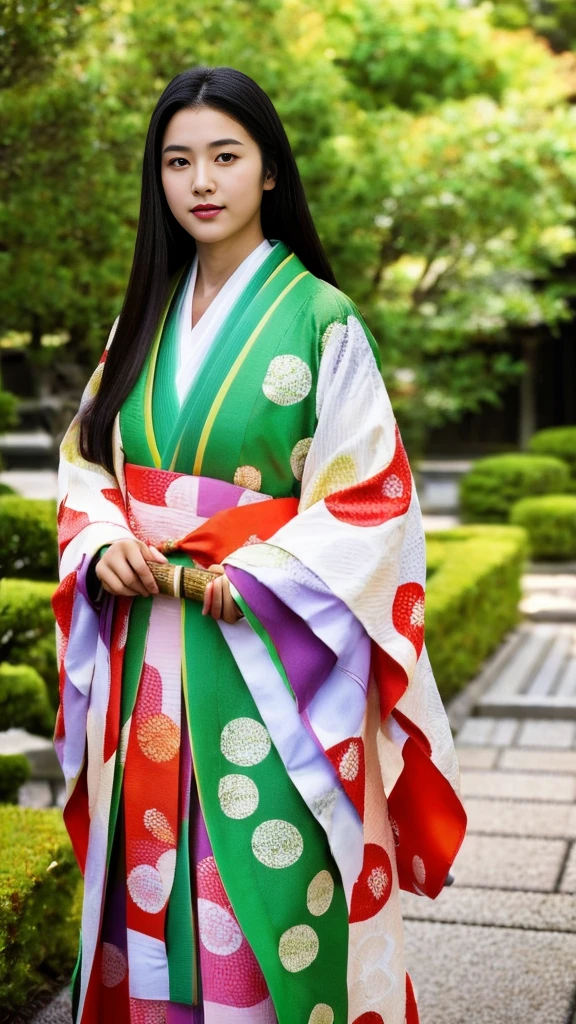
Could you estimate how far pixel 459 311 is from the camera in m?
14.2

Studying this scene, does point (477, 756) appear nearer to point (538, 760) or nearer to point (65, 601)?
point (538, 760)

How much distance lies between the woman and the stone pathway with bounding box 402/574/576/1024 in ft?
3.38

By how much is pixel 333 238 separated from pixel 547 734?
176 inches

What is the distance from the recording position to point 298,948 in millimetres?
2049

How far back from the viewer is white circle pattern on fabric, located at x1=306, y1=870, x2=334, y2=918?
6.78 feet

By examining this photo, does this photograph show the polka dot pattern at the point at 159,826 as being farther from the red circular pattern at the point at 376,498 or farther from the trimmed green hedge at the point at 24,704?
the trimmed green hedge at the point at 24,704

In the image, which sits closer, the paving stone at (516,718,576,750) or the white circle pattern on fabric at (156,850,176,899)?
the white circle pattern on fabric at (156,850,176,899)

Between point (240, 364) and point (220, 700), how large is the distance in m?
0.60

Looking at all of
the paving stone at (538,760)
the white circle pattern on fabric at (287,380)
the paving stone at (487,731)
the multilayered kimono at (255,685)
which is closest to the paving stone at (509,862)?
the paving stone at (538,760)

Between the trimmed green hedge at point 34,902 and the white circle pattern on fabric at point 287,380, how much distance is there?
139 centimetres

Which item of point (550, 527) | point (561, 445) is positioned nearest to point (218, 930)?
point (550, 527)

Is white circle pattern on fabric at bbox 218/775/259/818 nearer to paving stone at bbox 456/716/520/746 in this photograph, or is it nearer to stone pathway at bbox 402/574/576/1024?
stone pathway at bbox 402/574/576/1024

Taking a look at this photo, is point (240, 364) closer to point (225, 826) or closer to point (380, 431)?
point (380, 431)

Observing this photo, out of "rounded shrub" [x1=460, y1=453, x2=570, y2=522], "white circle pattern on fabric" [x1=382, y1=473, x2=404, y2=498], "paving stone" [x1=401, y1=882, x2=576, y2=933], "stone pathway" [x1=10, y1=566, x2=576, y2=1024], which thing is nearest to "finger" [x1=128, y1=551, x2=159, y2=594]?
"white circle pattern on fabric" [x1=382, y1=473, x2=404, y2=498]
